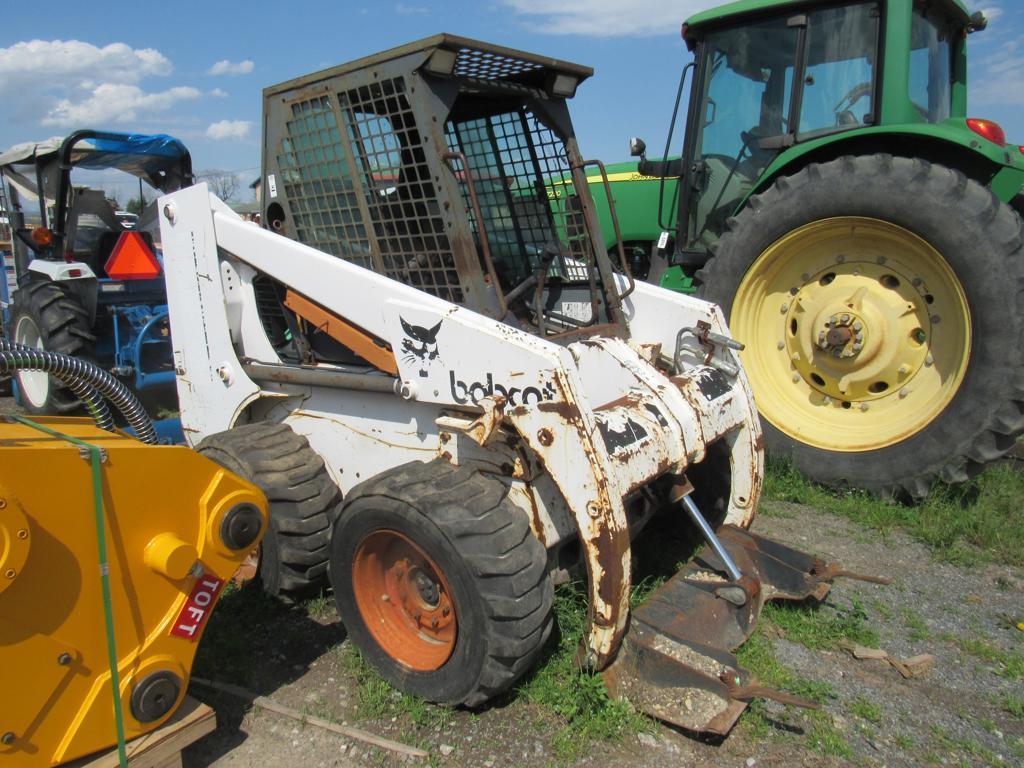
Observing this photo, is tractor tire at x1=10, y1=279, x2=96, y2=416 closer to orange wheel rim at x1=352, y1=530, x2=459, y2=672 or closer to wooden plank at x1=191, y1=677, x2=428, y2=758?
wooden plank at x1=191, y1=677, x2=428, y2=758

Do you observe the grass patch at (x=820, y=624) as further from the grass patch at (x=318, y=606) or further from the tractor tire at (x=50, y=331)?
the tractor tire at (x=50, y=331)

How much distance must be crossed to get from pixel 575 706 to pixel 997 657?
1.67 metres

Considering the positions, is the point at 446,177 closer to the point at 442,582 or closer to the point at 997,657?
the point at 442,582

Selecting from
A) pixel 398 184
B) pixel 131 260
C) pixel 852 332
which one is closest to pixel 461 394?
pixel 398 184

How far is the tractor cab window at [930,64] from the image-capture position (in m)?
4.69

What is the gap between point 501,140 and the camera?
12.1 ft

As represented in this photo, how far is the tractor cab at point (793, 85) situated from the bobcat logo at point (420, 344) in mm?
2856

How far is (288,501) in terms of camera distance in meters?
2.97

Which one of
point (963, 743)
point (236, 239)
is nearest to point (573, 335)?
point (236, 239)

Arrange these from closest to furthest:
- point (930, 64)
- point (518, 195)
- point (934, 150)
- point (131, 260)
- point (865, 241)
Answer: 1. point (518, 195)
2. point (865, 241)
3. point (934, 150)
4. point (930, 64)
5. point (131, 260)

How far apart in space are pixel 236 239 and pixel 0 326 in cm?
687

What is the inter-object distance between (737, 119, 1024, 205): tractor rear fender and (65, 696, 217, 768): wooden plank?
4035mm

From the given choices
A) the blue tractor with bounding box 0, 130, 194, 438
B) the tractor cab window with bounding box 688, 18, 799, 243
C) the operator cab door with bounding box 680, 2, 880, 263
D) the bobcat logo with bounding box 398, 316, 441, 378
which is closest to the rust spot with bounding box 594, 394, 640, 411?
the bobcat logo with bounding box 398, 316, 441, 378

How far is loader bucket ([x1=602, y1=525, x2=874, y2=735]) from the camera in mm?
2373
